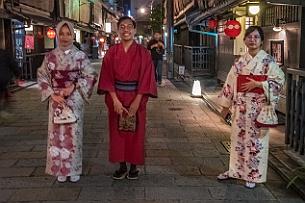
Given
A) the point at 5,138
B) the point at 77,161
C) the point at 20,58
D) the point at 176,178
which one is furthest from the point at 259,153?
the point at 20,58

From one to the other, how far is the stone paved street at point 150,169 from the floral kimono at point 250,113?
282mm

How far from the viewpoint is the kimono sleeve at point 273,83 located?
5590 millimetres

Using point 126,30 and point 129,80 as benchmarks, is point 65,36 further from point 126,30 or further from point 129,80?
point 129,80

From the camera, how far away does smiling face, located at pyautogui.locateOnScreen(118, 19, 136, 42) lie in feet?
19.6

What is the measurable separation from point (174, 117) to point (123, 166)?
17.9 ft

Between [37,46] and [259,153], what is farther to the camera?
[37,46]

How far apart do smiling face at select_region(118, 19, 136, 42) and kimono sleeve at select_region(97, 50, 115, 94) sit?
285 millimetres

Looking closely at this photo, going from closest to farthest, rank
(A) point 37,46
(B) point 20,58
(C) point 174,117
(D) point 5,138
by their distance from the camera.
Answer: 1. (D) point 5,138
2. (C) point 174,117
3. (B) point 20,58
4. (A) point 37,46

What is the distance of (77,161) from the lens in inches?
243

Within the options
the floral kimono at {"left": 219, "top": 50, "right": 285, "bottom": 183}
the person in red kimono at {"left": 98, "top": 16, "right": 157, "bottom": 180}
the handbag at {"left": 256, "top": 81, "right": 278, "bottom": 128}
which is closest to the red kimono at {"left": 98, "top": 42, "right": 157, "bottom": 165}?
the person in red kimono at {"left": 98, "top": 16, "right": 157, "bottom": 180}

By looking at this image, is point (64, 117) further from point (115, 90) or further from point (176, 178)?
point (176, 178)

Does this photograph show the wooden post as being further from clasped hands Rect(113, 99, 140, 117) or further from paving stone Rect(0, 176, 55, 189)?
paving stone Rect(0, 176, 55, 189)

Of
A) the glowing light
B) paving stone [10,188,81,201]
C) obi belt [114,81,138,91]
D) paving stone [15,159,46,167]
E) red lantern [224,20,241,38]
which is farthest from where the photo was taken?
red lantern [224,20,241,38]

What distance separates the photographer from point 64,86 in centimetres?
602
